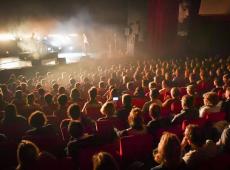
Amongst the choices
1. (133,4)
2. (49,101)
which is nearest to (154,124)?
(49,101)

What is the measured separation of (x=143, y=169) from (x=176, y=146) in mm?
1009

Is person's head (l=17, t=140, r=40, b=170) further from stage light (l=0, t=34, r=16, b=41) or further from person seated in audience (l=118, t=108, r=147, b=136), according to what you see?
stage light (l=0, t=34, r=16, b=41)

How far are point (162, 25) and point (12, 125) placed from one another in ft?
53.7

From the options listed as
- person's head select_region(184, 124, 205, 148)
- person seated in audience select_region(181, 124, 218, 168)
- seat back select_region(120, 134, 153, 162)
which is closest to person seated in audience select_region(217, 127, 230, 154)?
person seated in audience select_region(181, 124, 218, 168)

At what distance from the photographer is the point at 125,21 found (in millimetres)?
27125

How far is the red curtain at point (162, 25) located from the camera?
1981 centimetres

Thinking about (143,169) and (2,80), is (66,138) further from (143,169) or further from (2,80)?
(2,80)

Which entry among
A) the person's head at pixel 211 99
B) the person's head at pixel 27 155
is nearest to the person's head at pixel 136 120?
the person's head at pixel 27 155

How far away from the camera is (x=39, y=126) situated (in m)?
4.92

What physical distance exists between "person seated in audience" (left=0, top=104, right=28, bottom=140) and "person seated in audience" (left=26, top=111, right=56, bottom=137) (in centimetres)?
53

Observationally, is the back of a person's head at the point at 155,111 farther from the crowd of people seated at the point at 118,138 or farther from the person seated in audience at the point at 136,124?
the person seated in audience at the point at 136,124

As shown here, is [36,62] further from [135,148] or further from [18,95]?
[135,148]

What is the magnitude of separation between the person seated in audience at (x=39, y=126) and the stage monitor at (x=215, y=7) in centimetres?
1487

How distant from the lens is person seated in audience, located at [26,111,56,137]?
4.84 metres
